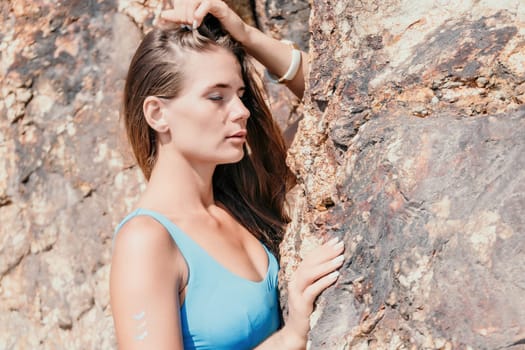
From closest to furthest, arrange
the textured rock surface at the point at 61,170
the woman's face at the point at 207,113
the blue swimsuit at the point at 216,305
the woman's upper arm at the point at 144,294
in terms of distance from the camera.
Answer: the woman's upper arm at the point at 144,294 < the blue swimsuit at the point at 216,305 < the woman's face at the point at 207,113 < the textured rock surface at the point at 61,170

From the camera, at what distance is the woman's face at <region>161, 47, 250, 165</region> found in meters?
2.53

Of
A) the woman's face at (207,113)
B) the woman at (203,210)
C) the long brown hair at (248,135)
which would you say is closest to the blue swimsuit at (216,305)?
the woman at (203,210)

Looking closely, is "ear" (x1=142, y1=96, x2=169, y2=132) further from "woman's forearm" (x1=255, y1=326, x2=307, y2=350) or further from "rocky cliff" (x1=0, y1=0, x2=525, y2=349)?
"woman's forearm" (x1=255, y1=326, x2=307, y2=350)

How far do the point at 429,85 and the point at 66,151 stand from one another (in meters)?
1.88

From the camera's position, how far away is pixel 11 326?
11.6ft

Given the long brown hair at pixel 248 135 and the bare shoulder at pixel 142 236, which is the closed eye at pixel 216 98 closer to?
the long brown hair at pixel 248 135

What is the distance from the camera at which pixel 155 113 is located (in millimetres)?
2600

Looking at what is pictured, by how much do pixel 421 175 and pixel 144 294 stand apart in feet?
2.67

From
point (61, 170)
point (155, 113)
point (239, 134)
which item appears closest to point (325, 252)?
point (239, 134)

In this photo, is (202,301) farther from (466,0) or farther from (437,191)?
(466,0)

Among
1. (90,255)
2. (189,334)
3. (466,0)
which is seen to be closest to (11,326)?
(90,255)

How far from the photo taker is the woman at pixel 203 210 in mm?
2266

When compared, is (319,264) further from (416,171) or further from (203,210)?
(203,210)

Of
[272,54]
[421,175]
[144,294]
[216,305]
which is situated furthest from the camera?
[272,54]
